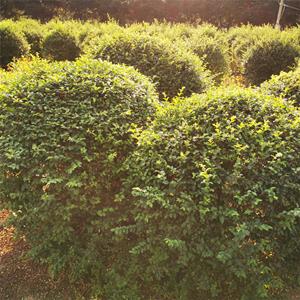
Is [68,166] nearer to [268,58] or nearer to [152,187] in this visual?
[152,187]

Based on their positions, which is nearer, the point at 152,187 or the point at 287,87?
the point at 152,187

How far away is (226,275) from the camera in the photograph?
Result: 3.14 meters

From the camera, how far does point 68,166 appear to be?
333 cm

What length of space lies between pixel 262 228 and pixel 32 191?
1.91m

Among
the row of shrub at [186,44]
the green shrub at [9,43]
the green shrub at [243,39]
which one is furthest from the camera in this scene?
the green shrub at [9,43]

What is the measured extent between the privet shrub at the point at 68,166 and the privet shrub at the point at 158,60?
1943mm

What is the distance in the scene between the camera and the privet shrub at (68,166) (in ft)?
10.9

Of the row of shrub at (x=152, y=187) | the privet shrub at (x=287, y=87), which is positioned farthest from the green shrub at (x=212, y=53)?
the row of shrub at (x=152, y=187)

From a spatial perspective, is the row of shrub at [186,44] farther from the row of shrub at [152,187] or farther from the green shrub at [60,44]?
the row of shrub at [152,187]

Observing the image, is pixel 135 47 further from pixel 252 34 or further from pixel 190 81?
pixel 252 34

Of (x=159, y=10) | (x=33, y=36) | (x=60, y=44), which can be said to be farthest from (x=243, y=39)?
(x=159, y=10)

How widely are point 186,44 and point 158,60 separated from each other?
8.98 ft

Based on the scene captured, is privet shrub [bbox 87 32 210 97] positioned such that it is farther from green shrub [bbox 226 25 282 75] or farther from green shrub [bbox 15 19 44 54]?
green shrub [bbox 15 19 44 54]

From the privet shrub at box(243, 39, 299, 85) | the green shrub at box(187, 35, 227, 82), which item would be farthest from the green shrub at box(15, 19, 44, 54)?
the privet shrub at box(243, 39, 299, 85)
